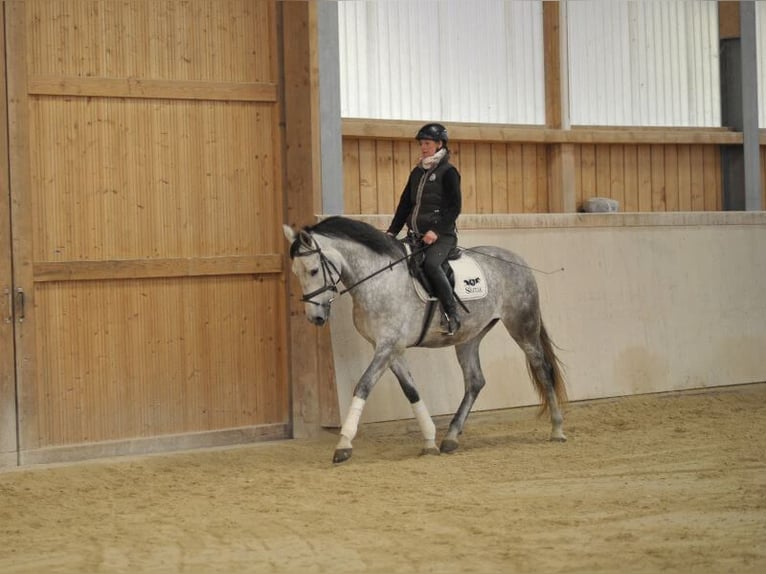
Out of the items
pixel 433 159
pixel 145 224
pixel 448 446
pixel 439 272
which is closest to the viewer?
pixel 439 272

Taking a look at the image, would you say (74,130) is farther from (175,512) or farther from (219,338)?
(175,512)

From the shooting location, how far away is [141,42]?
352 inches

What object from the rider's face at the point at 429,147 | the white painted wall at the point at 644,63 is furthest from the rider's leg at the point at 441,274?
the white painted wall at the point at 644,63

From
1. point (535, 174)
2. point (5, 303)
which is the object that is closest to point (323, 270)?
point (5, 303)

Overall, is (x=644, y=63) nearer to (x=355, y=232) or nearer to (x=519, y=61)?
A: (x=519, y=61)

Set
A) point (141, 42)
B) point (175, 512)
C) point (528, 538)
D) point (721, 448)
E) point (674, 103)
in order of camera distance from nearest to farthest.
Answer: point (528, 538) → point (175, 512) → point (721, 448) → point (141, 42) → point (674, 103)

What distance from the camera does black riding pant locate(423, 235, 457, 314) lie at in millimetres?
8430

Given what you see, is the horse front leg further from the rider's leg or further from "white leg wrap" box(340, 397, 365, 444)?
the rider's leg

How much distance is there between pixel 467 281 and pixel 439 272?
375 mm

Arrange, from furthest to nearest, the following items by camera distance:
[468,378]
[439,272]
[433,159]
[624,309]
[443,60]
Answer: [624,309], [443,60], [468,378], [433,159], [439,272]

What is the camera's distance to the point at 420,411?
8.52 m

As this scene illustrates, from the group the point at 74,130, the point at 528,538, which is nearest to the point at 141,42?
the point at 74,130

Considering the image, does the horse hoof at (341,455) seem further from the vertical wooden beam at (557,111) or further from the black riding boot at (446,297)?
the vertical wooden beam at (557,111)

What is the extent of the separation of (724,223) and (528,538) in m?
6.88
